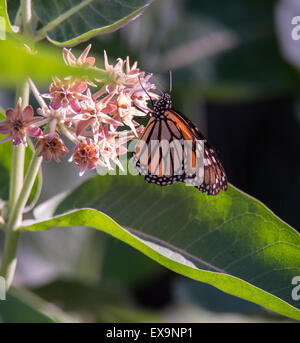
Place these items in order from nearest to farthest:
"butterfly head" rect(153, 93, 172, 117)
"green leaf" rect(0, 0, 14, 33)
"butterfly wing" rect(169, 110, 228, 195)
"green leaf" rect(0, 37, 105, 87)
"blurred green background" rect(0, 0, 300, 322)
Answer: "green leaf" rect(0, 37, 105, 87)
"green leaf" rect(0, 0, 14, 33)
"butterfly wing" rect(169, 110, 228, 195)
"butterfly head" rect(153, 93, 172, 117)
"blurred green background" rect(0, 0, 300, 322)

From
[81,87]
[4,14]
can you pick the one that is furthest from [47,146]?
[4,14]

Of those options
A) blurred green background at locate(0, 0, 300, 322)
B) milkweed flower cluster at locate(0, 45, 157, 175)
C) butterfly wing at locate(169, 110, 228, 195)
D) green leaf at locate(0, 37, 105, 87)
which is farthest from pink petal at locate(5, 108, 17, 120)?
blurred green background at locate(0, 0, 300, 322)

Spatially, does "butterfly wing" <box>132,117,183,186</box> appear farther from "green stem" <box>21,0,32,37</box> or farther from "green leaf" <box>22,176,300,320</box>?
"green stem" <box>21,0,32,37</box>

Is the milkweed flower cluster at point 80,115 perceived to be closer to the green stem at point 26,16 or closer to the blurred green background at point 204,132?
the green stem at point 26,16

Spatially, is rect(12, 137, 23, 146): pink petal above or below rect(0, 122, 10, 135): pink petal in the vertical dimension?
below

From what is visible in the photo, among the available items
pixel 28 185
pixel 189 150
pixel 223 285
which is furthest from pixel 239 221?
pixel 28 185

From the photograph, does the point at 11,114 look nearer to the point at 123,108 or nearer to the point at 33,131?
the point at 33,131
